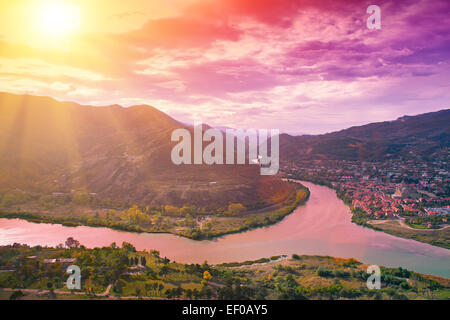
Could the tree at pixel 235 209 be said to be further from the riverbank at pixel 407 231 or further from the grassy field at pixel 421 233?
the grassy field at pixel 421 233

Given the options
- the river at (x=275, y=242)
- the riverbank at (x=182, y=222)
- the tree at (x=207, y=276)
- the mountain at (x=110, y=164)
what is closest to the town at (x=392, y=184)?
the river at (x=275, y=242)

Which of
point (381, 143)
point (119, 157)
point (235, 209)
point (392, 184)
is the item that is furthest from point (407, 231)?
point (381, 143)

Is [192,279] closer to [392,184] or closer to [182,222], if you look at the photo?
[182,222]

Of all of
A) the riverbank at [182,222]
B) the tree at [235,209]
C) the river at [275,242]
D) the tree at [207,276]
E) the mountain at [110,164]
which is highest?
the mountain at [110,164]

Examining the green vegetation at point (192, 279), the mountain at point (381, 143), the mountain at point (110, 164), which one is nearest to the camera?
the green vegetation at point (192, 279)

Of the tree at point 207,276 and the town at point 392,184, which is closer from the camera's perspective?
the tree at point 207,276

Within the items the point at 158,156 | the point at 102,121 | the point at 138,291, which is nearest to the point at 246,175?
the point at 158,156

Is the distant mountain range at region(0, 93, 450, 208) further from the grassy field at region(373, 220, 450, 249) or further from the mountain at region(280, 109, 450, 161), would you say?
the grassy field at region(373, 220, 450, 249)
